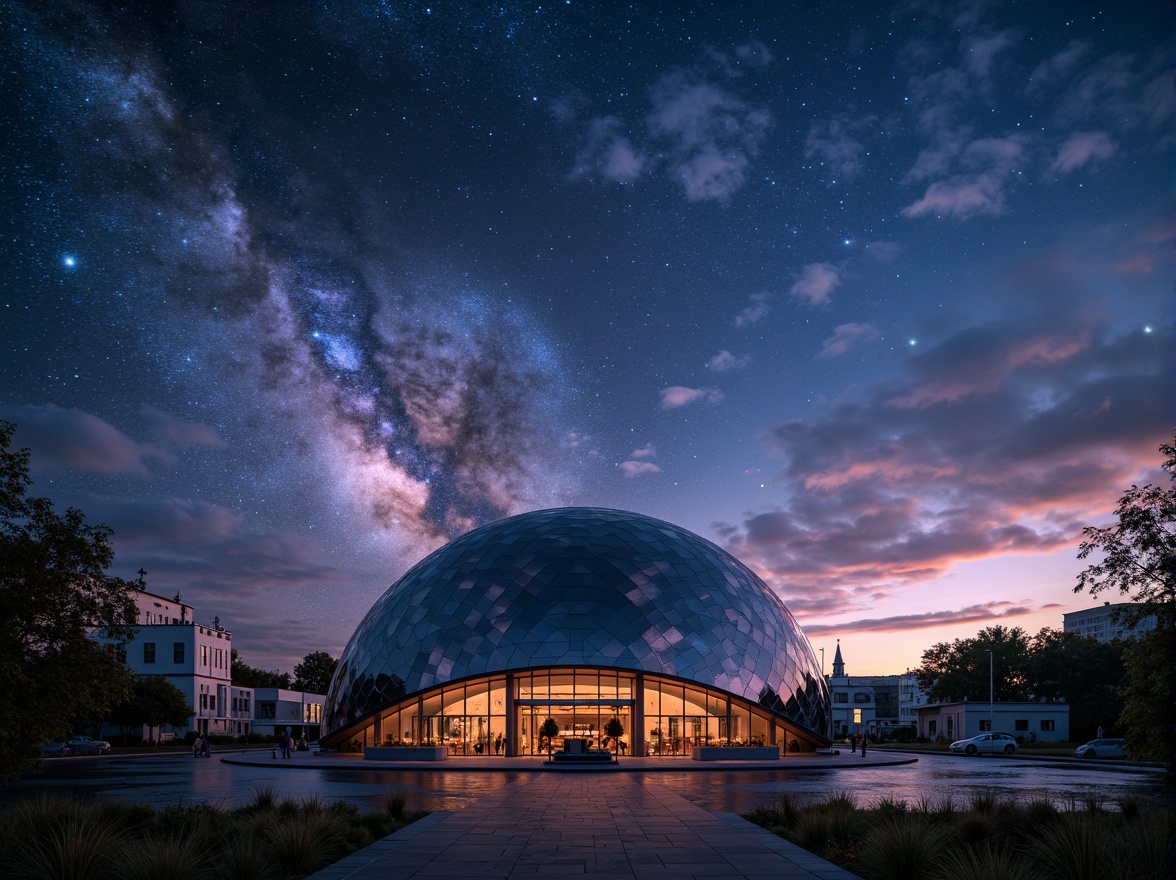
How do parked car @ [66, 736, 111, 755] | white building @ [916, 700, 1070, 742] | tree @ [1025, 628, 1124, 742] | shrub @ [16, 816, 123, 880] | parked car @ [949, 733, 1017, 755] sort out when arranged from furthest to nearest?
1. tree @ [1025, 628, 1124, 742]
2. white building @ [916, 700, 1070, 742]
3. parked car @ [66, 736, 111, 755]
4. parked car @ [949, 733, 1017, 755]
5. shrub @ [16, 816, 123, 880]

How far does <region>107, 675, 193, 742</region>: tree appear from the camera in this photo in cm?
8131

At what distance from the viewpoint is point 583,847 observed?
15281 millimetres

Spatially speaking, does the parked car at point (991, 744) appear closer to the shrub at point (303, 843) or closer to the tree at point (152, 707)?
the shrub at point (303, 843)

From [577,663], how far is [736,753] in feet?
28.2

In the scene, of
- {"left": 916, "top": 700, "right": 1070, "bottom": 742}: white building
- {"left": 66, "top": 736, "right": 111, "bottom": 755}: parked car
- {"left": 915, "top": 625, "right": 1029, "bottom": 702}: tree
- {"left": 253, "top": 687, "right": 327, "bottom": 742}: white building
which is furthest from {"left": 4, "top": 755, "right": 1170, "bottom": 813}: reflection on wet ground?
{"left": 253, "top": 687, "right": 327, "bottom": 742}: white building

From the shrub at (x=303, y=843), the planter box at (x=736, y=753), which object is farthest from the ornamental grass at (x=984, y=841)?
the planter box at (x=736, y=753)

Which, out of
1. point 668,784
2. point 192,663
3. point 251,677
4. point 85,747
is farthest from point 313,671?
point 668,784

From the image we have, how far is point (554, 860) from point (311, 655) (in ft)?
585

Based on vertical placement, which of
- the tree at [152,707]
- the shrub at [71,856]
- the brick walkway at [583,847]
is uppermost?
the shrub at [71,856]

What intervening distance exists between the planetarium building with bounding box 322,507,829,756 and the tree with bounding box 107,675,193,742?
113ft

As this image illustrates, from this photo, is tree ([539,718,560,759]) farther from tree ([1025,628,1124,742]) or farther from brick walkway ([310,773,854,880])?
tree ([1025,628,1124,742])

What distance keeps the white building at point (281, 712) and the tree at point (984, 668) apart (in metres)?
74.1

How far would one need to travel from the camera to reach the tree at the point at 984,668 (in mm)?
107438

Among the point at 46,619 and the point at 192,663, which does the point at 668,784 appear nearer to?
the point at 46,619
